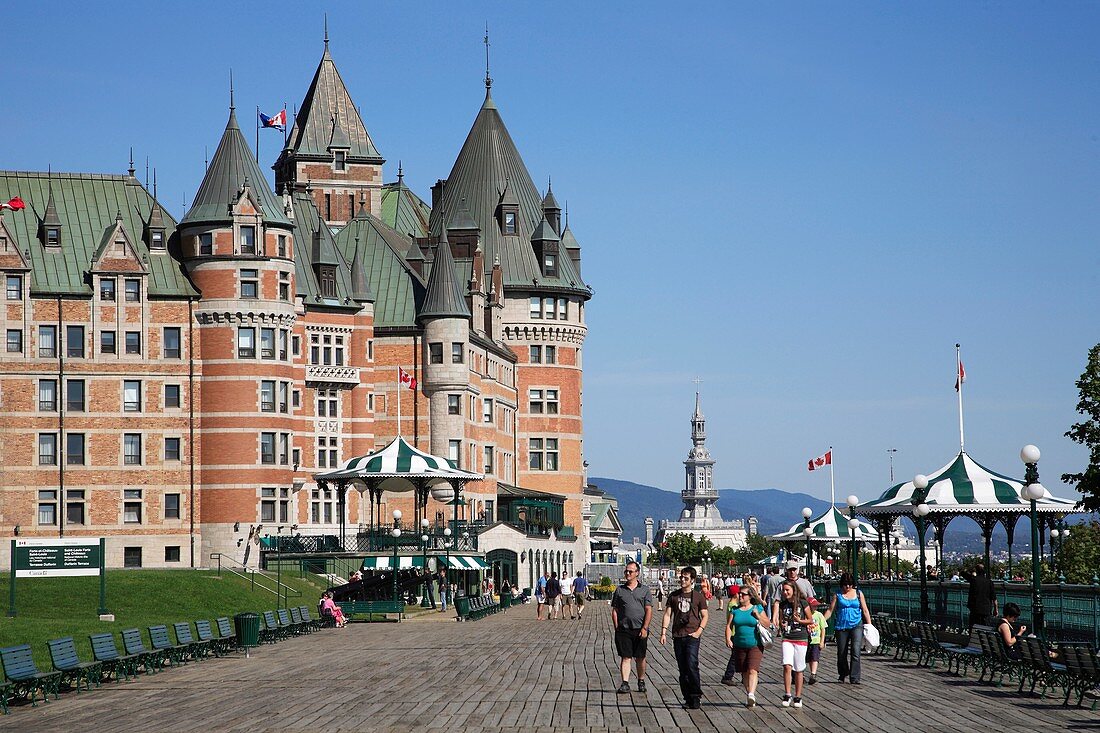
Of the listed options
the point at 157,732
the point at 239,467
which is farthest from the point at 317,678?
the point at 239,467

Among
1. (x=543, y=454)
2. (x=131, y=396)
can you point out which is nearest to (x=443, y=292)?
(x=131, y=396)

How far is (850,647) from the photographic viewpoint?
32094mm

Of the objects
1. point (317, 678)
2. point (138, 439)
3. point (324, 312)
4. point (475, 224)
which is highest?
point (475, 224)

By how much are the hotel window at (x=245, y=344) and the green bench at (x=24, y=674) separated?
2345 inches

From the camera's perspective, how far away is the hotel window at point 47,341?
290ft

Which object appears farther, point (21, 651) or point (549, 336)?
point (549, 336)

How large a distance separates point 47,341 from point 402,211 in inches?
1728

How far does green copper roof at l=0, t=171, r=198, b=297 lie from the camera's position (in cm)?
8888

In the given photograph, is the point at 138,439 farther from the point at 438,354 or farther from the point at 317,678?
the point at 317,678

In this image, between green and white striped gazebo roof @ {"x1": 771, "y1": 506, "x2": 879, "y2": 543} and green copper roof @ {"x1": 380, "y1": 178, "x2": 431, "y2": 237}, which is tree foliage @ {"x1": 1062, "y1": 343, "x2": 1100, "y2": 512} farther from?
green copper roof @ {"x1": 380, "y1": 178, "x2": 431, "y2": 237}

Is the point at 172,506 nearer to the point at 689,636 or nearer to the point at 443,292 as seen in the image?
the point at 443,292

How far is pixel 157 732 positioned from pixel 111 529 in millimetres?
65602

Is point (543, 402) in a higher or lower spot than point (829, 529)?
higher

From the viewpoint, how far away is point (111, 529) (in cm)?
8819
